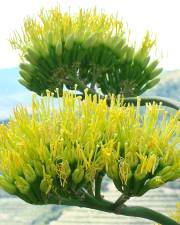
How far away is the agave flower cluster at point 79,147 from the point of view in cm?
520

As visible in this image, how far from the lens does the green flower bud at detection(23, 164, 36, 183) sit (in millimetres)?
5293

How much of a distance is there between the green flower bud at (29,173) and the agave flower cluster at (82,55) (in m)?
2.69

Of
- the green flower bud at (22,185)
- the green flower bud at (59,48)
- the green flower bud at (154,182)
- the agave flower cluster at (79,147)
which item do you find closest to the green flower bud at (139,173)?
the agave flower cluster at (79,147)

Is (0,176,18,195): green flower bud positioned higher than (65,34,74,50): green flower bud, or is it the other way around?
(65,34,74,50): green flower bud

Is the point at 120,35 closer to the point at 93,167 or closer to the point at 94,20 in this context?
the point at 94,20

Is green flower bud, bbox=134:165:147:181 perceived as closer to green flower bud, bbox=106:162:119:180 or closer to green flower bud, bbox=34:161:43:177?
green flower bud, bbox=106:162:119:180

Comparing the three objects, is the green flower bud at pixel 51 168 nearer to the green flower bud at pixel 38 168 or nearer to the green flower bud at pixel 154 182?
the green flower bud at pixel 38 168

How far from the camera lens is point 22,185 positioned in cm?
537

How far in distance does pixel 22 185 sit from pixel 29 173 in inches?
5.2

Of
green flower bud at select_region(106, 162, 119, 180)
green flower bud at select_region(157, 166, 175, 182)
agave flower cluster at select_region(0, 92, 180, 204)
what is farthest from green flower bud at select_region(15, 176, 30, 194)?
green flower bud at select_region(157, 166, 175, 182)

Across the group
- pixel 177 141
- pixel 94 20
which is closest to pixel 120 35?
pixel 94 20

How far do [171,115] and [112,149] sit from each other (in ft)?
1.72

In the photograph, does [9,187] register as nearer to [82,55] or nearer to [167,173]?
[167,173]

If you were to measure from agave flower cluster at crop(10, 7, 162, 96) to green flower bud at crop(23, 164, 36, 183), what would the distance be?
2.69m
